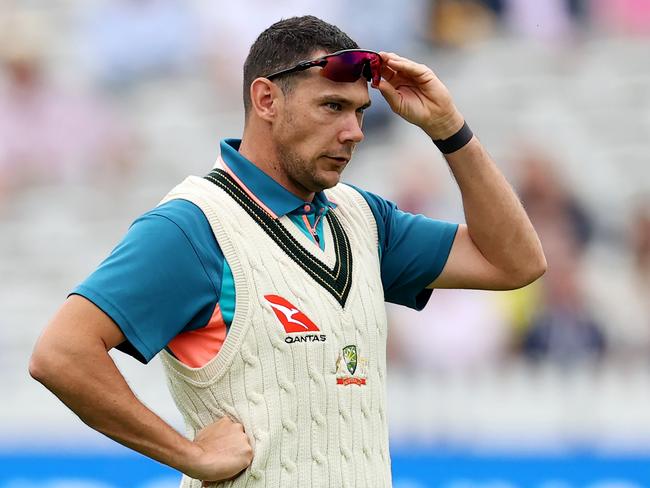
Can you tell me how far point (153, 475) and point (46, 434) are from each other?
47.8 inches

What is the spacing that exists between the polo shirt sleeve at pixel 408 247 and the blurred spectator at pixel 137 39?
561 cm

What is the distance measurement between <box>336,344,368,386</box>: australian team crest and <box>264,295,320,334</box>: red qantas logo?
113mm

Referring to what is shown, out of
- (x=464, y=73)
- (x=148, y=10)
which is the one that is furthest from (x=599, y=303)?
(x=148, y=10)

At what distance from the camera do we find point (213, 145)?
29.6 ft

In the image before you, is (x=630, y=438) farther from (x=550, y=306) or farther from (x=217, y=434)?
(x=217, y=434)

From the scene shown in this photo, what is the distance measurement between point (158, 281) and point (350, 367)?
542 millimetres

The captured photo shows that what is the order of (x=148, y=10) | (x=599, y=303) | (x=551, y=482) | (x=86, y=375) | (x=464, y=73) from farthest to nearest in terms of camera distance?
(x=148, y=10)
(x=464, y=73)
(x=599, y=303)
(x=551, y=482)
(x=86, y=375)

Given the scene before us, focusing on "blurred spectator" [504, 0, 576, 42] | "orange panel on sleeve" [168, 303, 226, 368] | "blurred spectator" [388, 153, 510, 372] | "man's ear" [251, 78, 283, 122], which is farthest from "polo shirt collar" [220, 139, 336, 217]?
"blurred spectator" [504, 0, 576, 42]

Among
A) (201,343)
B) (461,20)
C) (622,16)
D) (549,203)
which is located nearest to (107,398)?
(201,343)

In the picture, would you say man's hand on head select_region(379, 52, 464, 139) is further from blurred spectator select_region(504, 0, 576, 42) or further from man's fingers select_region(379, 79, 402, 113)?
blurred spectator select_region(504, 0, 576, 42)

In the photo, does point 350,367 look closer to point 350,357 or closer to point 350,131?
point 350,357

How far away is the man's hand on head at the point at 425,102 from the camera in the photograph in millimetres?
3432

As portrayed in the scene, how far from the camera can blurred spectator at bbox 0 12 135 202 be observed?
903cm

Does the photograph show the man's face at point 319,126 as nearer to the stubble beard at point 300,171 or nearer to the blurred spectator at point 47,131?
the stubble beard at point 300,171
